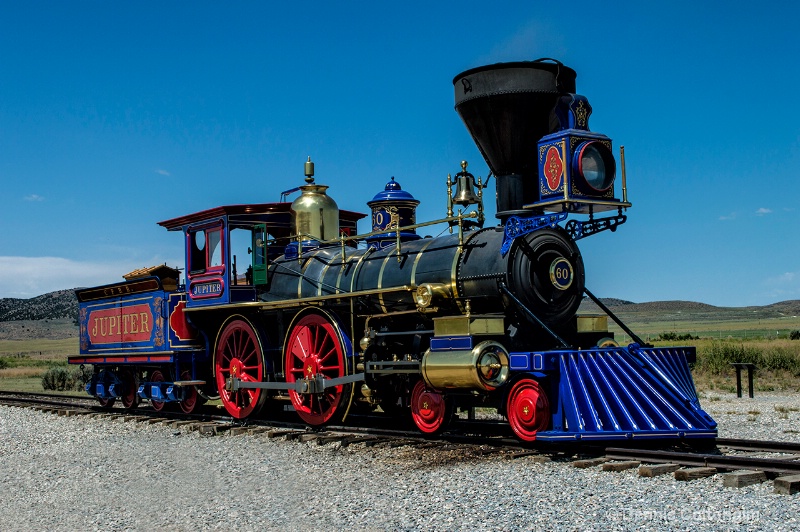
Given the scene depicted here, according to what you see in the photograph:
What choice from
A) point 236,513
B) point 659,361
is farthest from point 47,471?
point 659,361

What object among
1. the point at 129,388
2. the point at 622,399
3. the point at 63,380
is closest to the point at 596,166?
the point at 622,399

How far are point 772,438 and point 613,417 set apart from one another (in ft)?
10.3

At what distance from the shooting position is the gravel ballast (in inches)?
253

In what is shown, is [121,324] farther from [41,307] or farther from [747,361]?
[41,307]

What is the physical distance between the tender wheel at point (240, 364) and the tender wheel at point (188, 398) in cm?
119

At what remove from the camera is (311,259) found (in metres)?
13.2

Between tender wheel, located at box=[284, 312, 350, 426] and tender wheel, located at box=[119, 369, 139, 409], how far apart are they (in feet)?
17.9

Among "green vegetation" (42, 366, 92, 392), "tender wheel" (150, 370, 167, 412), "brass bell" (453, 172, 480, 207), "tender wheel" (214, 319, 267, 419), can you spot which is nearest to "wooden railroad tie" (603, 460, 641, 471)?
"brass bell" (453, 172, 480, 207)

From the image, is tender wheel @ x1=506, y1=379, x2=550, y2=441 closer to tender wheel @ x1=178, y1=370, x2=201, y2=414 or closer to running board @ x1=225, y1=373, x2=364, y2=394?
running board @ x1=225, y1=373, x2=364, y2=394

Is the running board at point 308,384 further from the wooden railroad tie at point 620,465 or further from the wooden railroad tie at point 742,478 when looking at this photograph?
the wooden railroad tie at point 742,478

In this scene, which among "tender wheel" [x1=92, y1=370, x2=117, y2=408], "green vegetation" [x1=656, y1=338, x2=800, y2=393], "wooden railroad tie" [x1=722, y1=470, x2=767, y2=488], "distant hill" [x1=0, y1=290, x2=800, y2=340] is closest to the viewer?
"wooden railroad tie" [x1=722, y1=470, x2=767, y2=488]

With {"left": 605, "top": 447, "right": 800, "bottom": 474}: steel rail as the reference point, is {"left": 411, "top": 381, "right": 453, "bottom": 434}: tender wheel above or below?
above

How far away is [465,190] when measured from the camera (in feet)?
36.1

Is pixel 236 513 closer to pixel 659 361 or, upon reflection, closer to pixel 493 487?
pixel 493 487
